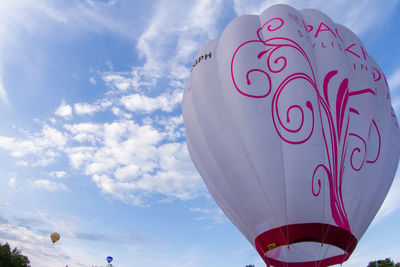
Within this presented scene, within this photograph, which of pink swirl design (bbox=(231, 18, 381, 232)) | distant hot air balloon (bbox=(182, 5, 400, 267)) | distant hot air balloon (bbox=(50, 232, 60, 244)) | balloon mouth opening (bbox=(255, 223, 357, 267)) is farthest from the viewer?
distant hot air balloon (bbox=(50, 232, 60, 244))

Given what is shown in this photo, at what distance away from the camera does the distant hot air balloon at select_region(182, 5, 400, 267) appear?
880cm

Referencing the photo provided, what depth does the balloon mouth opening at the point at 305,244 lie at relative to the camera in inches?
340

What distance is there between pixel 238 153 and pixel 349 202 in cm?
332

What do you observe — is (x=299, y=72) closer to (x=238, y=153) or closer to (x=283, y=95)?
(x=283, y=95)

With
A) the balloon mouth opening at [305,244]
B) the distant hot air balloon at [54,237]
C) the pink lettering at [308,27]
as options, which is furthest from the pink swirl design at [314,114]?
the distant hot air balloon at [54,237]

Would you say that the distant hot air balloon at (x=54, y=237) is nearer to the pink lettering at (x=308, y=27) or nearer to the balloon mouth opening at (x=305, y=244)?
the balloon mouth opening at (x=305, y=244)

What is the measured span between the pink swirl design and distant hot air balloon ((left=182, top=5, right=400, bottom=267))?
0.03 meters

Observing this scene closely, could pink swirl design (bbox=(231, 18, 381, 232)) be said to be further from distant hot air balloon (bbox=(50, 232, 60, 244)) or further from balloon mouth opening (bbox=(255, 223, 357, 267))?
distant hot air balloon (bbox=(50, 232, 60, 244))

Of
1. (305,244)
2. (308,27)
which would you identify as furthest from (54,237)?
(308,27)

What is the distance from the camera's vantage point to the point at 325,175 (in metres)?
8.81

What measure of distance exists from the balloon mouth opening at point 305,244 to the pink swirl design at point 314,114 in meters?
0.43

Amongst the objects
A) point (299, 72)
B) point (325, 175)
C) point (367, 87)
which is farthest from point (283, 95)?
point (367, 87)

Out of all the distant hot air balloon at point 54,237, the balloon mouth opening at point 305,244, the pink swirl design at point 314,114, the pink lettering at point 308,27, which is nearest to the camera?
the balloon mouth opening at point 305,244

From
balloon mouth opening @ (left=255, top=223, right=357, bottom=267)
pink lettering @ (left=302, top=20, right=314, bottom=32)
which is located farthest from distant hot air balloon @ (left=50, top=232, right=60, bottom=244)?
pink lettering @ (left=302, top=20, right=314, bottom=32)
